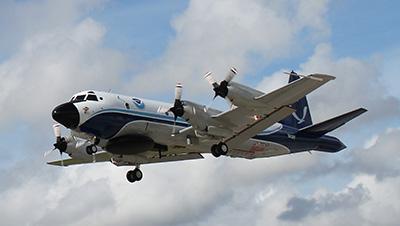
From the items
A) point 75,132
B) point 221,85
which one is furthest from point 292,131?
point 75,132

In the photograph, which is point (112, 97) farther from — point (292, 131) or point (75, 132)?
point (292, 131)

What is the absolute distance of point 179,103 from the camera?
46438 mm

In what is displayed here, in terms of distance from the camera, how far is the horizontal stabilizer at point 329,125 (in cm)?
4844

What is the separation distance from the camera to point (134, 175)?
53.8 metres

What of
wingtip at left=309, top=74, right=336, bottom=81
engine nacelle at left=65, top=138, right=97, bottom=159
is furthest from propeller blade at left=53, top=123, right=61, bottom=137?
wingtip at left=309, top=74, right=336, bottom=81

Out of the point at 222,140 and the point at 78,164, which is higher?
the point at 78,164

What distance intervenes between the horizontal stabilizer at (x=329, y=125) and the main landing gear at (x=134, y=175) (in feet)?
35.7

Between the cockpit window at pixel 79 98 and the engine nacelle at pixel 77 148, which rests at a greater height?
→ the engine nacelle at pixel 77 148

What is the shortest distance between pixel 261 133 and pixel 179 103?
797 cm

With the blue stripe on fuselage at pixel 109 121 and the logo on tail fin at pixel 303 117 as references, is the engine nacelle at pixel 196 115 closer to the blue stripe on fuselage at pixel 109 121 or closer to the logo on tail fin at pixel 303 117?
the blue stripe on fuselage at pixel 109 121

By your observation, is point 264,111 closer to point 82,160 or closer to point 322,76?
point 322,76

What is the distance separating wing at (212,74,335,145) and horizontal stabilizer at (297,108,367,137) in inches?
172

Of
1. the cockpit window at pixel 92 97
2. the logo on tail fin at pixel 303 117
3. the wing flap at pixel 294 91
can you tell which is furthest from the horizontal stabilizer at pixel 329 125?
the cockpit window at pixel 92 97

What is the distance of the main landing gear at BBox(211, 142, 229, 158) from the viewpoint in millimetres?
48125
